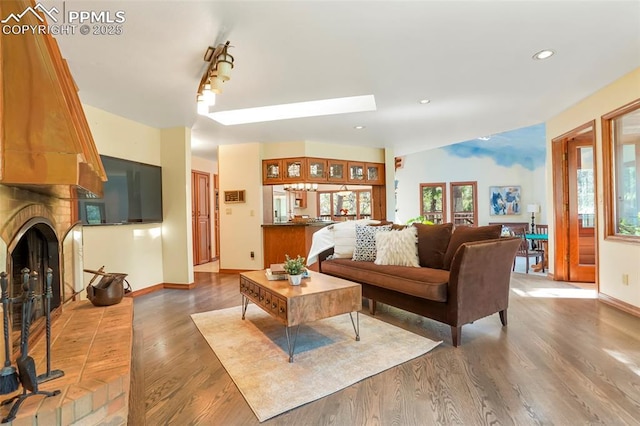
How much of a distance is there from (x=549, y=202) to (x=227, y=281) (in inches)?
202

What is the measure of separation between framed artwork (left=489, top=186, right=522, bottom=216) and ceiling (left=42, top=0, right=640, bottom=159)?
19.0ft

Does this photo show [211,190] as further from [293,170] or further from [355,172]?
[355,172]

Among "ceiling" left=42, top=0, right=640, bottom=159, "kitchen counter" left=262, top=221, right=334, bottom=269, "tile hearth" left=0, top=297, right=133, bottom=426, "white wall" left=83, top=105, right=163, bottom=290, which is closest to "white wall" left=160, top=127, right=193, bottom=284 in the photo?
"white wall" left=83, top=105, right=163, bottom=290

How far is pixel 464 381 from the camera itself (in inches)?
77.1

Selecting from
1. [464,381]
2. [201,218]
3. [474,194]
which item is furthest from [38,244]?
[474,194]

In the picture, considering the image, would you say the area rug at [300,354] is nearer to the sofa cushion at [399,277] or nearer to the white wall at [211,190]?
the sofa cushion at [399,277]

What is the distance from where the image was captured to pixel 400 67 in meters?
2.78

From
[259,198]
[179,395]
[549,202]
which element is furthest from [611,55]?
[259,198]

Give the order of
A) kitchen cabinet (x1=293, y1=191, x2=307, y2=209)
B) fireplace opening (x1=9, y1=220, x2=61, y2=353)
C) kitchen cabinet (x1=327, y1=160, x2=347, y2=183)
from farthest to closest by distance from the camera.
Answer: kitchen cabinet (x1=293, y1=191, x2=307, y2=209) < kitchen cabinet (x1=327, y1=160, x2=347, y2=183) < fireplace opening (x1=9, y1=220, x2=61, y2=353)

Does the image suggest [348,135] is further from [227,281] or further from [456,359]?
[456,359]

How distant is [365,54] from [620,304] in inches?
144

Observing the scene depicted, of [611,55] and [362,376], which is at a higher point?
[611,55]

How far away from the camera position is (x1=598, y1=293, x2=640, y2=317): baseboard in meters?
3.09

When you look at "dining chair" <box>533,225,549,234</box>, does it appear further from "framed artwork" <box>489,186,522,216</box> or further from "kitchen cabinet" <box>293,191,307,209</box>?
"kitchen cabinet" <box>293,191,307,209</box>
